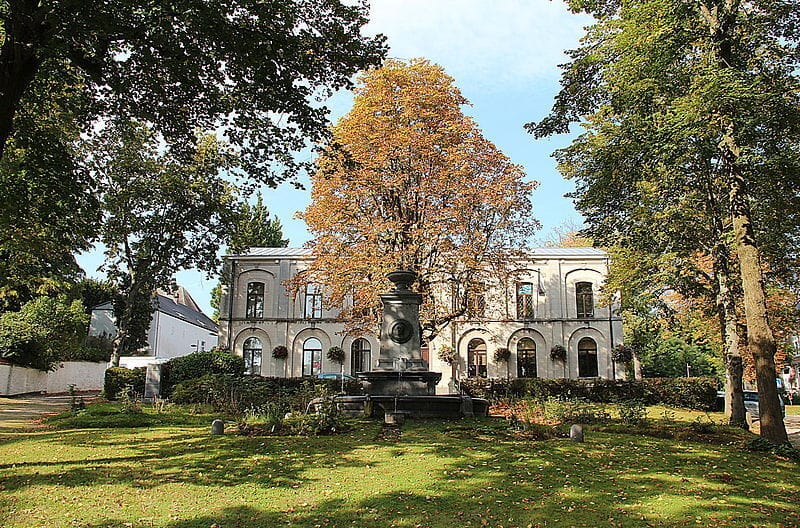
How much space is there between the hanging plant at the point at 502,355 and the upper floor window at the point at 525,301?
239 cm

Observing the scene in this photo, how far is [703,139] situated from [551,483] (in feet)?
30.0

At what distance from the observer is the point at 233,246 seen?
1330 inches

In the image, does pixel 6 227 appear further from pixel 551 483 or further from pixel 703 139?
pixel 703 139

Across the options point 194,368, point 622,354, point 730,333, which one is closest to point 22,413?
point 194,368

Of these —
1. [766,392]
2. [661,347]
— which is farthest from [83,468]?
[661,347]

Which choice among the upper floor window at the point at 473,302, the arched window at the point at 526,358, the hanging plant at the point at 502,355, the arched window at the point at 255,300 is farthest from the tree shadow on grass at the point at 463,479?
the arched window at the point at 255,300

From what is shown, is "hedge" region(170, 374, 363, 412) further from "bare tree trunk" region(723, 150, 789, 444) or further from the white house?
the white house

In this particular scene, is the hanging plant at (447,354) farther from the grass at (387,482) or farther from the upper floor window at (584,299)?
the grass at (387,482)

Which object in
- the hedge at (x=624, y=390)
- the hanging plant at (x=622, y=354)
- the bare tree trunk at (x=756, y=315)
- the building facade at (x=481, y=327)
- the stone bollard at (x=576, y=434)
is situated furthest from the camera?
the building facade at (x=481, y=327)

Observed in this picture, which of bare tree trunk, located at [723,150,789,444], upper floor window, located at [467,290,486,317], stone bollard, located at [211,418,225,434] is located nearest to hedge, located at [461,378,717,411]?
upper floor window, located at [467,290,486,317]

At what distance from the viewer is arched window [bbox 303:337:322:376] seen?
3709cm

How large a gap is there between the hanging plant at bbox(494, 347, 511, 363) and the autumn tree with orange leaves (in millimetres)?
13418

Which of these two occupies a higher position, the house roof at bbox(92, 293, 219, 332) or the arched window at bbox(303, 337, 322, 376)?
the house roof at bbox(92, 293, 219, 332)

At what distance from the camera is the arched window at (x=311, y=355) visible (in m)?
37.1
